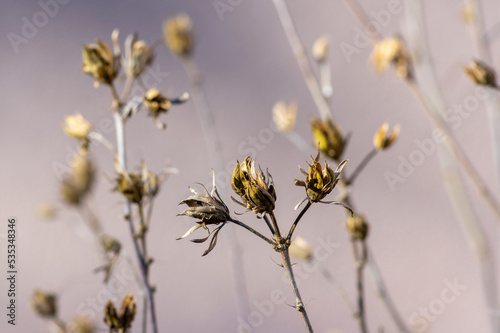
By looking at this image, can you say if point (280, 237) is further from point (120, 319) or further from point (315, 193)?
point (120, 319)

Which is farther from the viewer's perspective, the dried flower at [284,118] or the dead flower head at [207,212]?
the dried flower at [284,118]

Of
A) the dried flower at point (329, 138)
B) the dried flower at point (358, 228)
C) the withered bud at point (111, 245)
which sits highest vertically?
Result: the dried flower at point (329, 138)

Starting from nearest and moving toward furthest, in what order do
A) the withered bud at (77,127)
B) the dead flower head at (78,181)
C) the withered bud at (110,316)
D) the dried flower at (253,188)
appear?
the dried flower at (253,188) → the withered bud at (110,316) → the withered bud at (77,127) → the dead flower head at (78,181)

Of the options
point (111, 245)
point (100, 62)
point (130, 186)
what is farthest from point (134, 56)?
point (111, 245)

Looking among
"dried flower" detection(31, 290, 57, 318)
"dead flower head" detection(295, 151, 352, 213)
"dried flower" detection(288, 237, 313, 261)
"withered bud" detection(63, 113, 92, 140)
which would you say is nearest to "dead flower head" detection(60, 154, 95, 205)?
"withered bud" detection(63, 113, 92, 140)

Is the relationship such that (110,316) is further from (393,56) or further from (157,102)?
(393,56)

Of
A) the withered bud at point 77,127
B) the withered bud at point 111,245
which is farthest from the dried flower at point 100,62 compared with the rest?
the withered bud at point 111,245

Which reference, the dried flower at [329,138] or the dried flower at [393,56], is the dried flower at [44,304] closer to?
the dried flower at [329,138]
